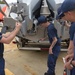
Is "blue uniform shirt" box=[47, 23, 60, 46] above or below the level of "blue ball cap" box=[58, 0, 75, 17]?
below

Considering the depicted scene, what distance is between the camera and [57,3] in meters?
5.57

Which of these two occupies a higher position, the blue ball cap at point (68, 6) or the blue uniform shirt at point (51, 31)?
the blue ball cap at point (68, 6)

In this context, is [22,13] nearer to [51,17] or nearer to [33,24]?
[33,24]

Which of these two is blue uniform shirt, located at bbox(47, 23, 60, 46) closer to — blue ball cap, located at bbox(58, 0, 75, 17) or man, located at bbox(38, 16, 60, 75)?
man, located at bbox(38, 16, 60, 75)

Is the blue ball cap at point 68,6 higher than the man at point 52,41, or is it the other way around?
the blue ball cap at point 68,6

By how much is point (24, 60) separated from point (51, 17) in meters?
1.50

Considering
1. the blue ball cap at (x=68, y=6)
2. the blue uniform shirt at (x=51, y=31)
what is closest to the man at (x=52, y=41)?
the blue uniform shirt at (x=51, y=31)

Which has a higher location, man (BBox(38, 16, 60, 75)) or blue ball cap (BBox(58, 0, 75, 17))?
blue ball cap (BBox(58, 0, 75, 17))

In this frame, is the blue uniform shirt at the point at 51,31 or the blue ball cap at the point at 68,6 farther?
the blue uniform shirt at the point at 51,31

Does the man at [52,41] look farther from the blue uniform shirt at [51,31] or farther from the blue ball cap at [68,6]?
the blue ball cap at [68,6]

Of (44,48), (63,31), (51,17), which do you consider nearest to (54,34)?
(63,31)

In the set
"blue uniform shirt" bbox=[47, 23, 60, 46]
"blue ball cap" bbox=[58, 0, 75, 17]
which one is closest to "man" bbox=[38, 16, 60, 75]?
"blue uniform shirt" bbox=[47, 23, 60, 46]

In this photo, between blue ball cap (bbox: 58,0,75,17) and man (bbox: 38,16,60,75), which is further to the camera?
man (bbox: 38,16,60,75)

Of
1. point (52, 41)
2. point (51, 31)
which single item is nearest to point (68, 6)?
point (51, 31)
